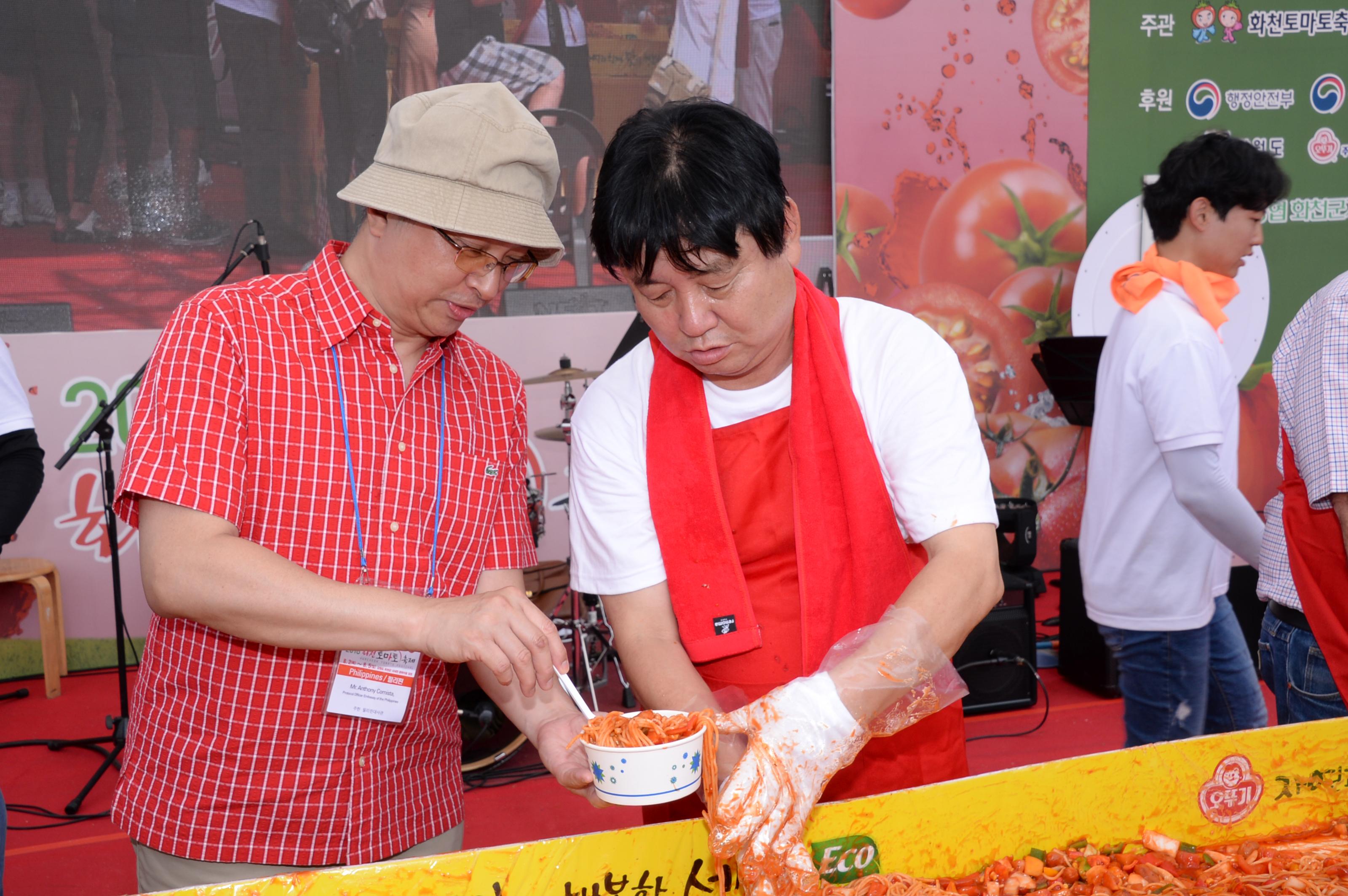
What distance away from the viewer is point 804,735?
3.94 ft

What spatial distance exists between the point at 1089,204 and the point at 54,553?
5711 mm

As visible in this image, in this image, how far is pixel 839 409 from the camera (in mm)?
1420

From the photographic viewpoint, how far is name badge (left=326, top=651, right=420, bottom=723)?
137 centimetres

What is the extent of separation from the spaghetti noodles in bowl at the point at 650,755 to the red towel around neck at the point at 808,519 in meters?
0.25

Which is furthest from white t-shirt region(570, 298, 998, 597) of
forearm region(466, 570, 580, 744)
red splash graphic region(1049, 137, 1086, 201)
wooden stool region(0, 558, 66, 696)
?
red splash graphic region(1049, 137, 1086, 201)

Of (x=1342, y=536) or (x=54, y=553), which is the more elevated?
(x=1342, y=536)

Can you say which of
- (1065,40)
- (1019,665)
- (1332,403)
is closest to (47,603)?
(1019,665)

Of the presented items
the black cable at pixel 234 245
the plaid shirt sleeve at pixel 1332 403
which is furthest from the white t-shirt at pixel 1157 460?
the black cable at pixel 234 245

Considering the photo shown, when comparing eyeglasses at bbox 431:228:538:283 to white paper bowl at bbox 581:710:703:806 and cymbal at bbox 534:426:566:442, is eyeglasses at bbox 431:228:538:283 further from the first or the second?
cymbal at bbox 534:426:566:442

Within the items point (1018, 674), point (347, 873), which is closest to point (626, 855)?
point (347, 873)

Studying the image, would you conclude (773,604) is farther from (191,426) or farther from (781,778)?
(191,426)

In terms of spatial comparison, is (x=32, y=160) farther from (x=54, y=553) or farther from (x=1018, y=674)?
(x=1018, y=674)

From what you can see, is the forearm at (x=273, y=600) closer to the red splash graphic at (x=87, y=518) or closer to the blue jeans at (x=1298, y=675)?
the blue jeans at (x=1298, y=675)

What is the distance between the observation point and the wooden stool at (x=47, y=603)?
4402mm
